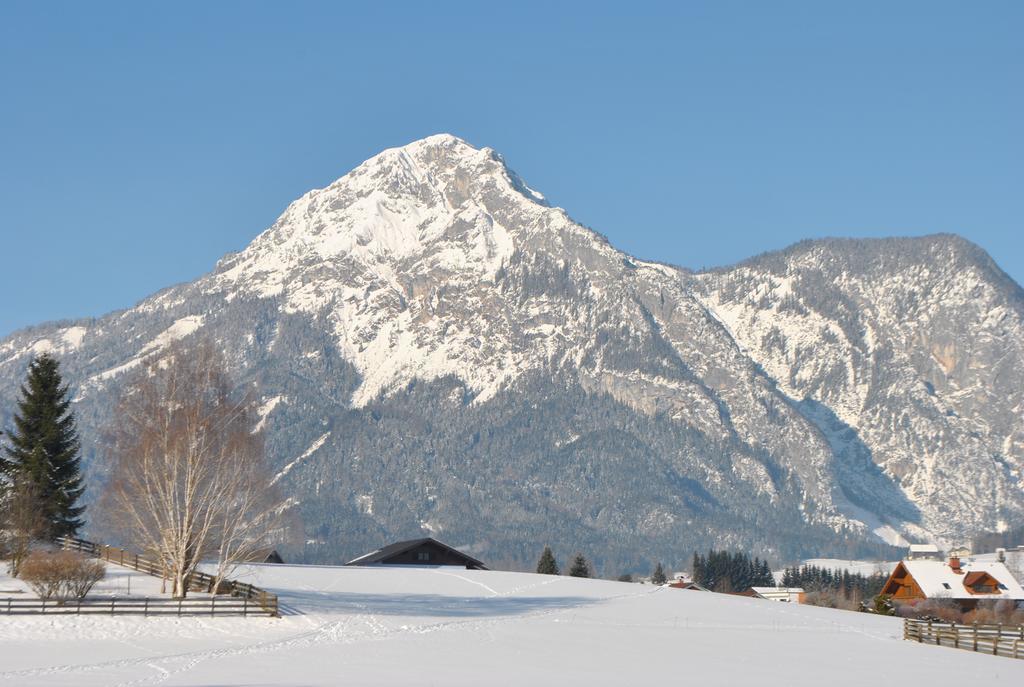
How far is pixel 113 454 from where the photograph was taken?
67.9 m

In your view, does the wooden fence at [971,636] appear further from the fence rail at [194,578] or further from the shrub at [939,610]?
the fence rail at [194,578]

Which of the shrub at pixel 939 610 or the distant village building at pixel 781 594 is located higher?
the distant village building at pixel 781 594

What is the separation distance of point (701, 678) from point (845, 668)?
782cm

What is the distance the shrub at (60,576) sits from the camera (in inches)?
2442

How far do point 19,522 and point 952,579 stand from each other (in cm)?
7696

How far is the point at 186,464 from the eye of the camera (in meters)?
66.8

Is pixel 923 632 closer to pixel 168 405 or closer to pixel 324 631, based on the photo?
pixel 324 631

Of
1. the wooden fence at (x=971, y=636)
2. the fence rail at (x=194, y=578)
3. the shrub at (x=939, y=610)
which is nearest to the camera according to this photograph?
the wooden fence at (x=971, y=636)

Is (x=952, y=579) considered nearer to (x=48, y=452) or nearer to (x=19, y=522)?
(x=48, y=452)

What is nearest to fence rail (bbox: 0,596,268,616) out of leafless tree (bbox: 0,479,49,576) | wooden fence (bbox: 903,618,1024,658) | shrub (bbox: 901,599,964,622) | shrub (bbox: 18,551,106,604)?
shrub (bbox: 18,551,106,604)

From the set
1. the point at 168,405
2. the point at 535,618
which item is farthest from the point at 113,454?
the point at 535,618

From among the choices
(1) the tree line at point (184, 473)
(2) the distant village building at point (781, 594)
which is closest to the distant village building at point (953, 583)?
(2) the distant village building at point (781, 594)

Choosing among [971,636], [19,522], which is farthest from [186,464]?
[971,636]

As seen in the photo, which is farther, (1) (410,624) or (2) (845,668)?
(1) (410,624)
